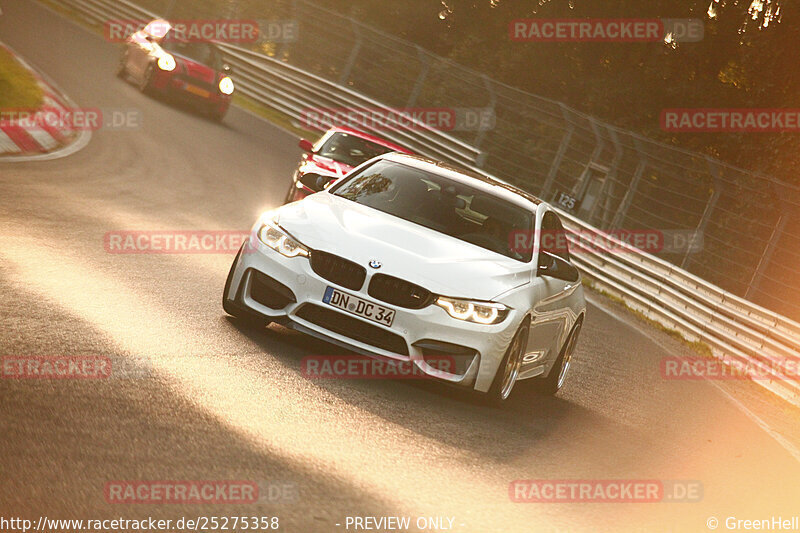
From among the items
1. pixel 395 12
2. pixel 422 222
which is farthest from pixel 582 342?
pixel 395 12

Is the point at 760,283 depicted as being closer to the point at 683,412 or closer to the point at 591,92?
the point at 683,412

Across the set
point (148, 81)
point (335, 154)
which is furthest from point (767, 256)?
point (148, 81)

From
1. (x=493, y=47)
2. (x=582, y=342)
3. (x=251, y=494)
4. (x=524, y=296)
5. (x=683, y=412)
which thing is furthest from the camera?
(x=493, y=47)

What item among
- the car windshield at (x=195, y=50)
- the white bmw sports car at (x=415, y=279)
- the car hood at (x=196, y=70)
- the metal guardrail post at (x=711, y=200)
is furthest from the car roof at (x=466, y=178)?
the car windshield at (x=195, y=50)

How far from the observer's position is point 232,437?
5906 mm

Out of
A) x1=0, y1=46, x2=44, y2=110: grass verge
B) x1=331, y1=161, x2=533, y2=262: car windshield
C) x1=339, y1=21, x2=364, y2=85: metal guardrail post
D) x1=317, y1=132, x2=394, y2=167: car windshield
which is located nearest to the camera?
x1=331, y1=161, x2=533, y2=262: car windshield

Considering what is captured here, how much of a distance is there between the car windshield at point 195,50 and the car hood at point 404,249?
688 inches

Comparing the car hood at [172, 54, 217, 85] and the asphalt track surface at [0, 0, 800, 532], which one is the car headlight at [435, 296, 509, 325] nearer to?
the asphalt track surface at [0, 0, 800, 532]

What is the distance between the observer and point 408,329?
762 cm

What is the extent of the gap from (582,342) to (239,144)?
1131 centimetres

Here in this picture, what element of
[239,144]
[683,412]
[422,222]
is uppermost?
[422,222]

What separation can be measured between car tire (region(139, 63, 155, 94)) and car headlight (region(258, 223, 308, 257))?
1716 centimetres

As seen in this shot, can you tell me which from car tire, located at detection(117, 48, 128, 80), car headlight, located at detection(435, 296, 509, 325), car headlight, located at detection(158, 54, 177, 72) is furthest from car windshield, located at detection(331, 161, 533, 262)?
car tire, located at detection(117, 48, 128, 80)

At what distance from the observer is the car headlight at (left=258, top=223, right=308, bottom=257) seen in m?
7.93
